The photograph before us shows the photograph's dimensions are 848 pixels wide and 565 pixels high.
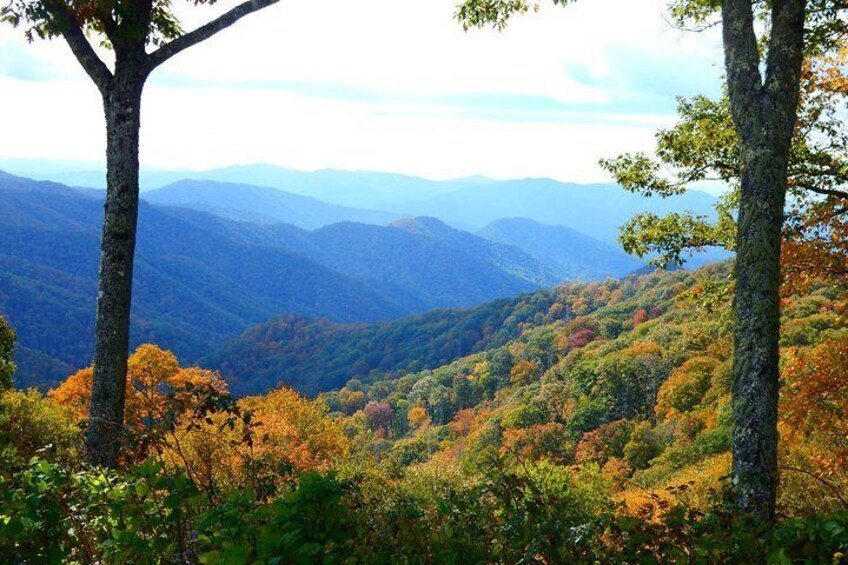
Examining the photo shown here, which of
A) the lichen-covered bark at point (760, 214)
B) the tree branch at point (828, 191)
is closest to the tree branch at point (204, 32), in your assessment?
the lichen-covered bark at point (760, 214)

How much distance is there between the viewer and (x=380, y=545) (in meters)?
3.69

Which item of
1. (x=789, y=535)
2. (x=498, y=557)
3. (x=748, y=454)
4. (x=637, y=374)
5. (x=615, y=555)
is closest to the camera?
(x=789, y=535)

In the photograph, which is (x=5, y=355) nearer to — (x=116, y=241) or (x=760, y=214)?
(x=116, y=241)

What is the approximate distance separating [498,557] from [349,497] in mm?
1044

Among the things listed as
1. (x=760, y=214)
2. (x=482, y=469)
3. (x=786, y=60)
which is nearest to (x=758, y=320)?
(x=760, y=214)

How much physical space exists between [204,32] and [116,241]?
8.35ft

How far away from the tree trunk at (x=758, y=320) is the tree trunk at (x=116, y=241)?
6340 mm

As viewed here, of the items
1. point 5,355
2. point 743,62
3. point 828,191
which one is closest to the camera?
point 743,62

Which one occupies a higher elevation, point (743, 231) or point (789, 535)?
point (743, 231)

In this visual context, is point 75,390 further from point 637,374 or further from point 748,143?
point 637,374

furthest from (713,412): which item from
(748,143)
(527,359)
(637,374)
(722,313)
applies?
(527,359)

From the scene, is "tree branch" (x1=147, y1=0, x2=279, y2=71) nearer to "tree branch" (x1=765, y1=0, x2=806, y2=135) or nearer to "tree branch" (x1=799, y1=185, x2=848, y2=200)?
"tree branch" (x1=765, y1=0, x2=806, y2=135)

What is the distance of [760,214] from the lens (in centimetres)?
558

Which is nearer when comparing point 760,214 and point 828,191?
point 760,214
